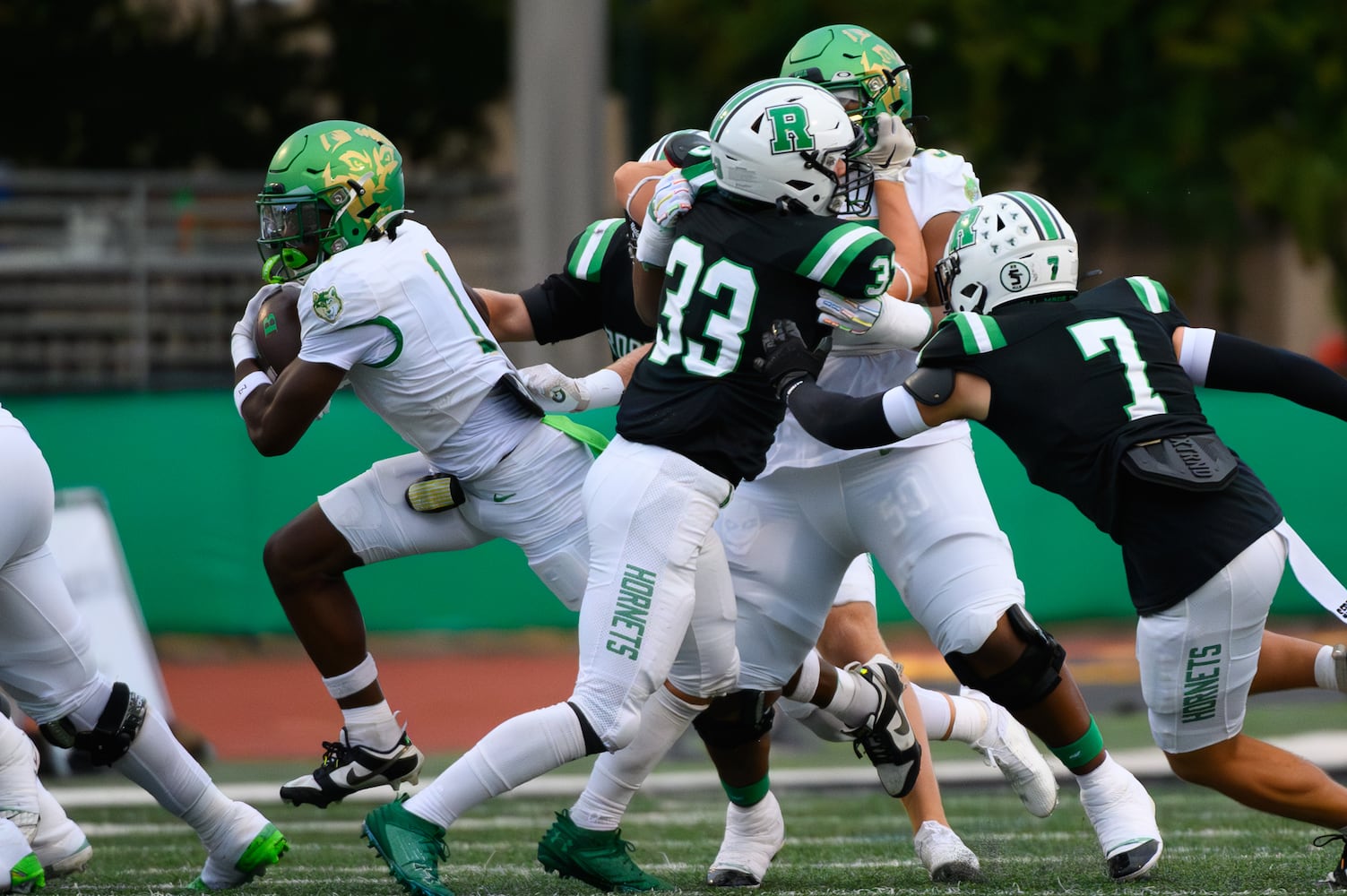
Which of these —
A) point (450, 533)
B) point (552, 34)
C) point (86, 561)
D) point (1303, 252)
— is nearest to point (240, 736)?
point (86, 561)

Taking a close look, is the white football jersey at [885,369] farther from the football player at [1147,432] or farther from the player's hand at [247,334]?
the player's hand at [247,334]

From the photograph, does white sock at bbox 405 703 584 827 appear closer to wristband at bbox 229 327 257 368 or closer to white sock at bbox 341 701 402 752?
white sock at bbox 341 701 402 752

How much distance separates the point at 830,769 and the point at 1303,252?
751cm

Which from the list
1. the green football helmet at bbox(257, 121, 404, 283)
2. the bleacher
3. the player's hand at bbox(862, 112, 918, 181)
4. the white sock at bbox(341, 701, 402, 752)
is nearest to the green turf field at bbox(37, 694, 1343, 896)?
the white sock at bbox(341, 701, 402, 752)

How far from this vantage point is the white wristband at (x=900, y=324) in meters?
4.30

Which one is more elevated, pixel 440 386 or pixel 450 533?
pixel 440 386

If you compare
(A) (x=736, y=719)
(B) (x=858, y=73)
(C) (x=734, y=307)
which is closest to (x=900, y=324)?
(C) (x=734, y=307)

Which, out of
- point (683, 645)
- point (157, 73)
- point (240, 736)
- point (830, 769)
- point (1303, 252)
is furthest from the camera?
point (157, 73)

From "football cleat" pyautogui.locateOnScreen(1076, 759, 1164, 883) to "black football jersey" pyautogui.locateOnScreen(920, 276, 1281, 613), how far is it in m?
0.58

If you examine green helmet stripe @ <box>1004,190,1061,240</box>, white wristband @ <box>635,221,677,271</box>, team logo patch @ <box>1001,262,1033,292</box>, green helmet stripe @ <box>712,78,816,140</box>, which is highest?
green helmet stripe @ <box>712,78,816,140</box>

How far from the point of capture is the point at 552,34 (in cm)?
1402

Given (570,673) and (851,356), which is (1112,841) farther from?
(570,673)

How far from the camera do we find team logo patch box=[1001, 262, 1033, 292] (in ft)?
14.1

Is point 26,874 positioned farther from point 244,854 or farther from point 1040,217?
point 1040,217
